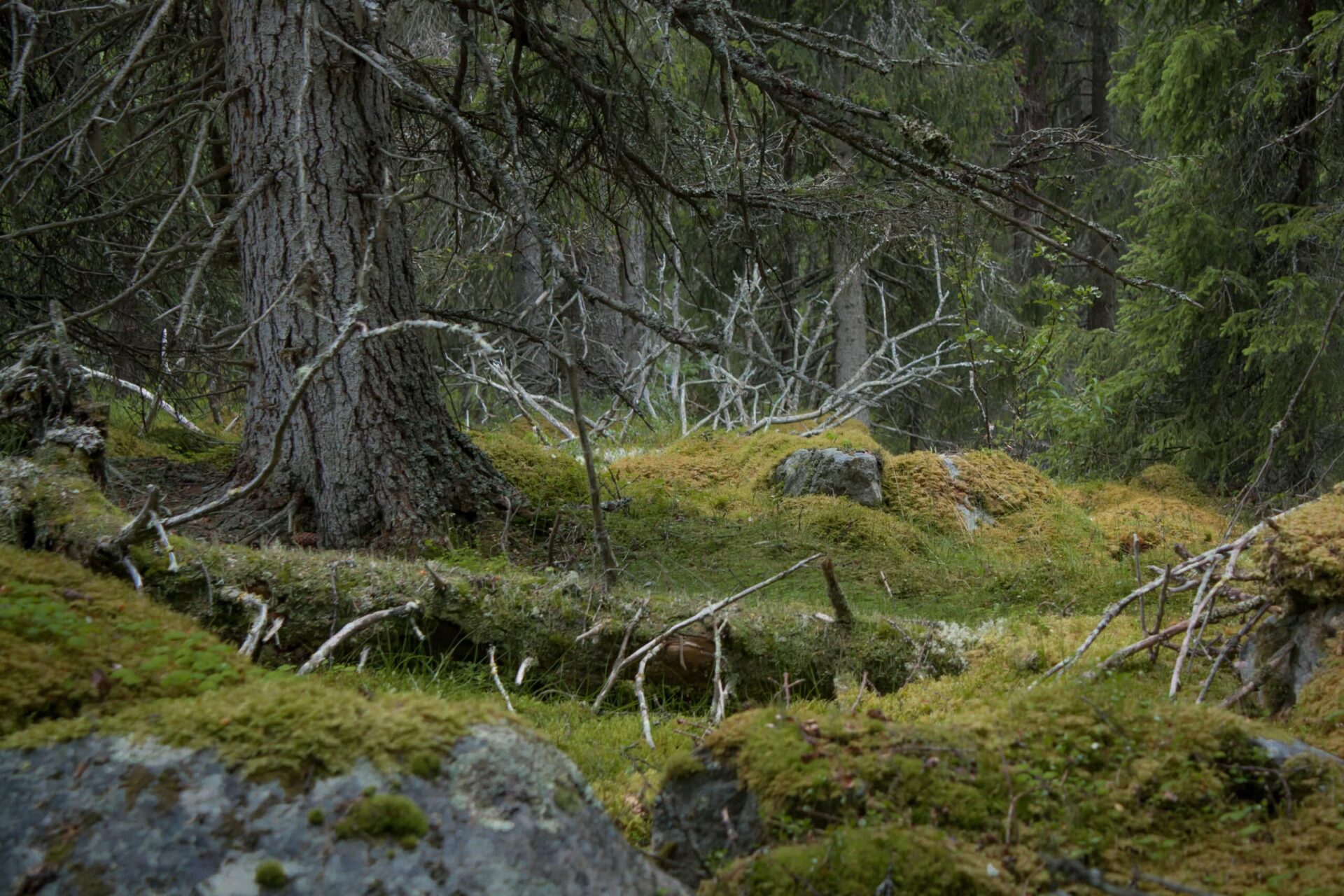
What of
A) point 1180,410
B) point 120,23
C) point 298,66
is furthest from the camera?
point 1180,410

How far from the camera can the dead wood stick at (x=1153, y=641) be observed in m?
3.04

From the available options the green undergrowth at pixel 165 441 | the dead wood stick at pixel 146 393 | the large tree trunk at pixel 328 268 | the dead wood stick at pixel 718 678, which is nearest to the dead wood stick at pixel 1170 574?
the dead wood stick at pixel 718 678

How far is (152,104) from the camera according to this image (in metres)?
5.21

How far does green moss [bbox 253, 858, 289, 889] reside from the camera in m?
1.55

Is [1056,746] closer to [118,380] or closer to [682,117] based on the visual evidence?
[682,117]

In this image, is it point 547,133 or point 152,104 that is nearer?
point 152,104

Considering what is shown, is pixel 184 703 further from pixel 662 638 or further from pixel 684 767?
pixel 662 638

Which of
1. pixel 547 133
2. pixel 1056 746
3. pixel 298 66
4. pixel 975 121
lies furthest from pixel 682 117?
pixel 975 121

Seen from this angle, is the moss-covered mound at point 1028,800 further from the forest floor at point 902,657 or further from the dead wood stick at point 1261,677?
the dead wood stick at point 1261,677

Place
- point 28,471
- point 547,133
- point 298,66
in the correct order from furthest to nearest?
1. point 547,133
2. point 298,66
3. point 28,471

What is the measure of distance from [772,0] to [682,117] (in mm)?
6622

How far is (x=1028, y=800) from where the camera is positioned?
2.01 m

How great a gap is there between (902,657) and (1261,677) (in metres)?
1.36

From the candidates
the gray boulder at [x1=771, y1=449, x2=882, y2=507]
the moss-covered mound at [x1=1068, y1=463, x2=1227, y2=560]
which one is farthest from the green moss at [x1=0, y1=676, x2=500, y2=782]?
the gray boulder at [x1=771, y1=449, x2=882, y2=507]
